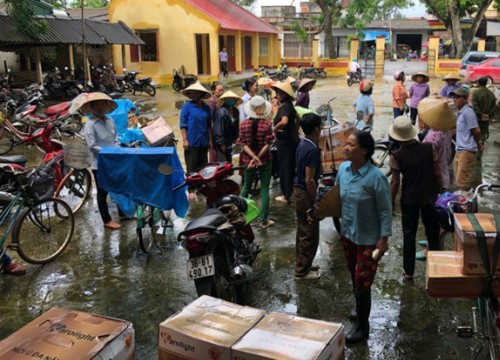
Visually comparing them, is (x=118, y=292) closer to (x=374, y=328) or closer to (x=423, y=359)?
(x=374, y=328)

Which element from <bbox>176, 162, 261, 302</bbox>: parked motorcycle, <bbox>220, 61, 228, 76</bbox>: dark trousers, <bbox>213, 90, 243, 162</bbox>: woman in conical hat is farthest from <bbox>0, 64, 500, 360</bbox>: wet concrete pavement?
<bbox>220, 61, 228, 76</bbox>: dark trousers

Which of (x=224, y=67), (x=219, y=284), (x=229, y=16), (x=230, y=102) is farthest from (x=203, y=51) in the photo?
(x=219, y=284)

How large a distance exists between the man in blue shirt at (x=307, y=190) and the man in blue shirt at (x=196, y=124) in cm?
235

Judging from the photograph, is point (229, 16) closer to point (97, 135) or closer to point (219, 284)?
point (97, 135)

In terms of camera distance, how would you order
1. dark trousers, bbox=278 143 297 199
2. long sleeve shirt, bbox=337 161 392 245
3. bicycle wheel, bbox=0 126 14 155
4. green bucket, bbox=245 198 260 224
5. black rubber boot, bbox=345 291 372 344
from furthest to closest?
bicycle wheel, bbox=0 126 14 155 → dark trousers, bbox=278 143 297 199 → green bucket, bbox=245 198 260 224 → black rubber boot, bbox=345 291 372 344 → long sleeve shirt, bbox=337 161 392 245

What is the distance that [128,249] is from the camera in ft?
17.4

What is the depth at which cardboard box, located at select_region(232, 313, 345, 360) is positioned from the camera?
6.57ft

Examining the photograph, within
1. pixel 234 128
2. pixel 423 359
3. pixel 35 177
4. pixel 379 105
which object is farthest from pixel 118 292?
pixel 379 105

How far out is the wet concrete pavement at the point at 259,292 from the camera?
142 inches

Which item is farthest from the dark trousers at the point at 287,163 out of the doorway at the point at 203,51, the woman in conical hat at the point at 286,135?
the doorway at the point at 203,51

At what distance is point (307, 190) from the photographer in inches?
166

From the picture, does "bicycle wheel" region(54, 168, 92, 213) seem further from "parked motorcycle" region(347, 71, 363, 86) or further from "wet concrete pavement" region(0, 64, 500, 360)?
"parked motorcycle" region(347, 71, 363, 86)

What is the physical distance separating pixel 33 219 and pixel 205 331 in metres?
3.56

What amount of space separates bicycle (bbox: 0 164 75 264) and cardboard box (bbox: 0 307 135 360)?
269cm
